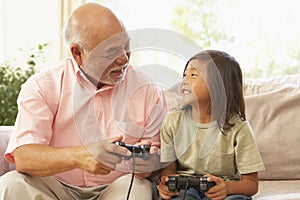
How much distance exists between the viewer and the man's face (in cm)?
183

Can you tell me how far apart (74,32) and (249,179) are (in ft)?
2.48

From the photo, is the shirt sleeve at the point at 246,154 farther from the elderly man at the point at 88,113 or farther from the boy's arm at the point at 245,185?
the elderly man at the point at 88,113

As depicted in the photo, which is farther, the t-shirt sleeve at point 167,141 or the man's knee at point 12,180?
the t-shirt sleeve at point 167,141

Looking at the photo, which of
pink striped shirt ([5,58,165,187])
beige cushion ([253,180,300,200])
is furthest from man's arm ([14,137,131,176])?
beige cushion ([253,180,300,200])

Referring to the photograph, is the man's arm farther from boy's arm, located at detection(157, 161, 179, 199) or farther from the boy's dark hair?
the boy's dark hair

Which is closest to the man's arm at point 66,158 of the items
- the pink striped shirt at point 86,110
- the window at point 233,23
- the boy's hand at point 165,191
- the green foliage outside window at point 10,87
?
the pink striped shirt at point 86,110

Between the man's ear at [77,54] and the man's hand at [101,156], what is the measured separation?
37 centimetres

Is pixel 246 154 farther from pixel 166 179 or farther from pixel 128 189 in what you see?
pixel 128 189

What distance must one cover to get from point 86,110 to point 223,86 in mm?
466

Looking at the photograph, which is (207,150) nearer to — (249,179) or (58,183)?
(249,179)

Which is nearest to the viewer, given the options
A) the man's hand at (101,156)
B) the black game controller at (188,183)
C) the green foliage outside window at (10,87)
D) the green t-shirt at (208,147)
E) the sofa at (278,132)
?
the man's hand at (101,156)

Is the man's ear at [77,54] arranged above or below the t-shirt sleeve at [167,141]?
above

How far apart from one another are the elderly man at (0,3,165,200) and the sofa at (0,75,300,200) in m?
0.24

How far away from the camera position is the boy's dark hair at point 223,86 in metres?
1.85
